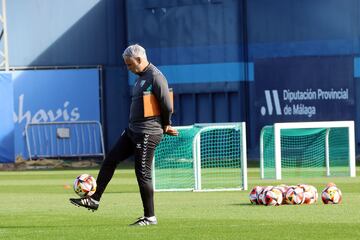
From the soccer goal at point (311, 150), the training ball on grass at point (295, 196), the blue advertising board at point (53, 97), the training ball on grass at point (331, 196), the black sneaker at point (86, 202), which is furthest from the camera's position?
the blue advertising board at point (53, 97)

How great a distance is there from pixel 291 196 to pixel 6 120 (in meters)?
22.5

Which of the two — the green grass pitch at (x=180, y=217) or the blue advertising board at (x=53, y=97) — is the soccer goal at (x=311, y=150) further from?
the blue advertising board at (x=53, y=97)

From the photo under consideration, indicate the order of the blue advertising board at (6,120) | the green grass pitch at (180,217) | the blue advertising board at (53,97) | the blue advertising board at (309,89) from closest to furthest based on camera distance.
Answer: the green grass pitch at (180,217) → the blue advertising board at (309,89) → the blue advertising board at (6,120) → the blue advertising board at (53,97)

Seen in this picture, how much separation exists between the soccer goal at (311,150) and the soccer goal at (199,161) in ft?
3.12

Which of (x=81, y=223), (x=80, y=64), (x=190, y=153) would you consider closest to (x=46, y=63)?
(x=80, y=64)

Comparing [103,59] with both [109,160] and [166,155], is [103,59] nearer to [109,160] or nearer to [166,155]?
[166,155]

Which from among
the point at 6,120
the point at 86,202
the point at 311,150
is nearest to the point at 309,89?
the point at 311,150

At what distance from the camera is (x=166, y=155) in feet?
82.2

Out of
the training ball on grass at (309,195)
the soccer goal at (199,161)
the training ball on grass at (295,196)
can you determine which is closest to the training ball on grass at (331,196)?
the training ball on grass at (309,195)

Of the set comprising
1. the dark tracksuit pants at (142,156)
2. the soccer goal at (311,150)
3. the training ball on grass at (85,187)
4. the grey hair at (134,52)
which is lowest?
the soccer goal at (311,150)

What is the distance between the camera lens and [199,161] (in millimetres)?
22750

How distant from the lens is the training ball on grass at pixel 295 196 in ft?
57.2

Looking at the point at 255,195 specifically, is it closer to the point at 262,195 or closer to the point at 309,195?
the point at 262,195

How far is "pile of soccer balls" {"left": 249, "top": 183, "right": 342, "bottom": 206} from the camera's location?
1744 cm
